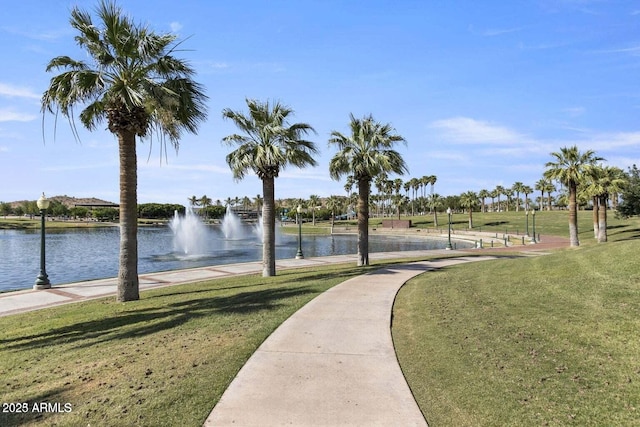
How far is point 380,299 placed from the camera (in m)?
11.1

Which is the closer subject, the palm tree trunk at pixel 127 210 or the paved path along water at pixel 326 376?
the paved path along water at pixel 326 376

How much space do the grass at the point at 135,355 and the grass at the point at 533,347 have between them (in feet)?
9.12

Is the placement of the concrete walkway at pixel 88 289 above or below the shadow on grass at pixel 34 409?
below

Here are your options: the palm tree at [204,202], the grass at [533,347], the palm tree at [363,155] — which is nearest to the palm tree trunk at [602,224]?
the palm tree at [363,155]

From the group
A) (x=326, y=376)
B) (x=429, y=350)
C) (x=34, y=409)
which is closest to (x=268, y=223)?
(x=429, y=350)

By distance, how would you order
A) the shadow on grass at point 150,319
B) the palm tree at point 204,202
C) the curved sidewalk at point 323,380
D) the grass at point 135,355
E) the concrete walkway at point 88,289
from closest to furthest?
the curved sidewalk at point 323,380, the grass at point 135,355, the shadow on grass at point 150,319, the concrete walkway at point 88,289, the palm tree at point 204,202

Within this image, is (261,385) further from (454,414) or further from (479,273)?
(479,273)

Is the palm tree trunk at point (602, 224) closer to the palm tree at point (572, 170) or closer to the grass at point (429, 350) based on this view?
the palm tree at point (572, 170)

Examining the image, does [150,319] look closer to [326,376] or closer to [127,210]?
[127,210]

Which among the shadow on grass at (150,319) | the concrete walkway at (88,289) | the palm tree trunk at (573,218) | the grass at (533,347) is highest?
the palm tree trunk at (573,218)

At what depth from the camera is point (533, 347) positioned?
642cm

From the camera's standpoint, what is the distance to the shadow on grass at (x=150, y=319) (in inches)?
320

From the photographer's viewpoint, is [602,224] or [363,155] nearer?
[363,155]

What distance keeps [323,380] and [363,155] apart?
614 inches
